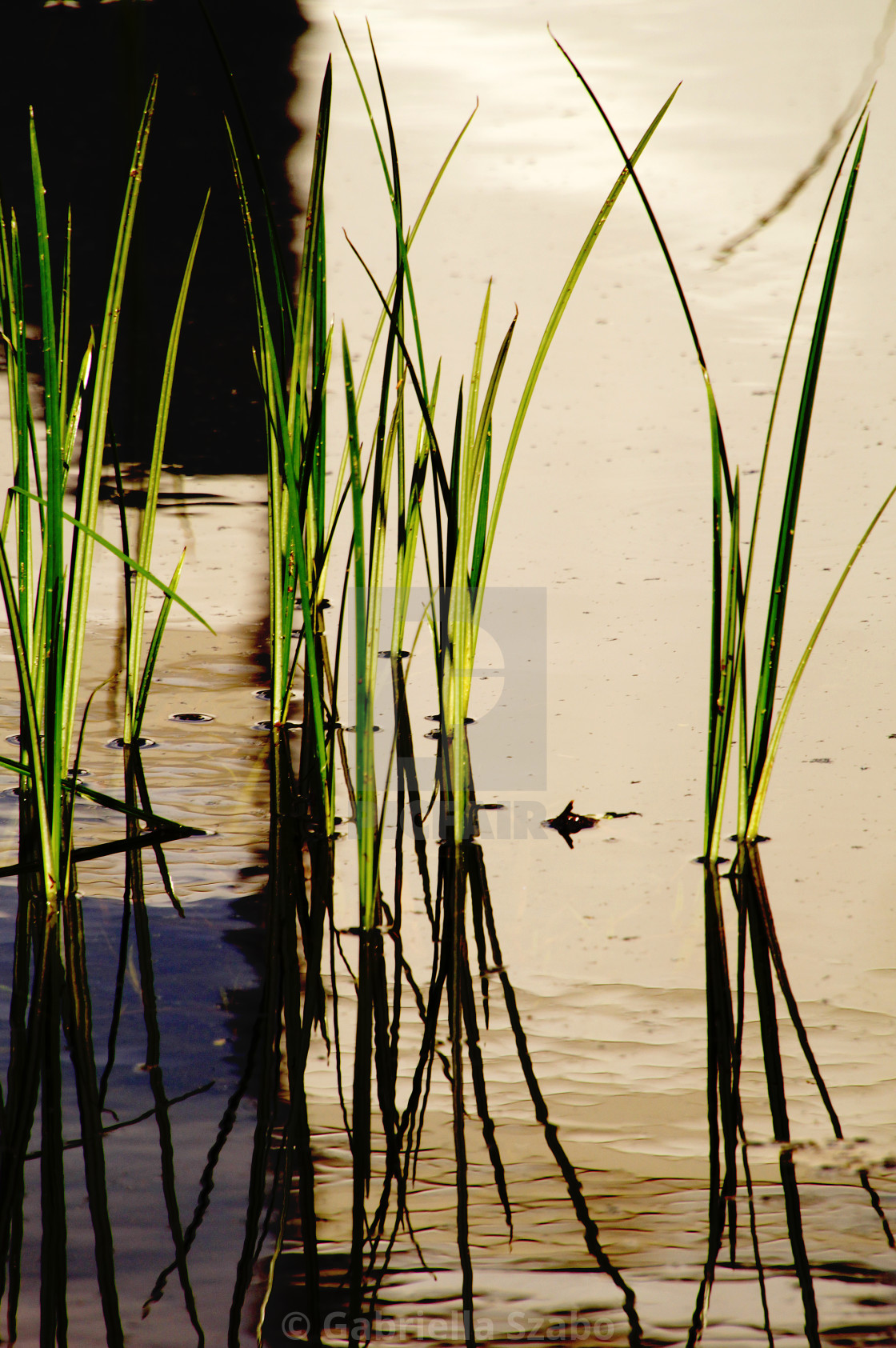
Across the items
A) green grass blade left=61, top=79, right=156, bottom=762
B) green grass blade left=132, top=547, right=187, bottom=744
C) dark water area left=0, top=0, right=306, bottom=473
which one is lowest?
green grass blade left=132, top=547, right=187, bottom=744

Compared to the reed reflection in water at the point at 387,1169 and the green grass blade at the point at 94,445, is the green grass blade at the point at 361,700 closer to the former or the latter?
the reed reflection in water at the point at 387,1169

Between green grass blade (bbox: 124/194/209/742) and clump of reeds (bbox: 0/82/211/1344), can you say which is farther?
green grass blade (bbox: 124/194/209/742)

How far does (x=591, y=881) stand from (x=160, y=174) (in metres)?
3.03

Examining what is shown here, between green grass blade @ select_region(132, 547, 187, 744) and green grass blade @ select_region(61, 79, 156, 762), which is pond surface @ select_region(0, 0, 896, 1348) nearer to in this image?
green grass blade @ select_region(132, 547, 187, 744)

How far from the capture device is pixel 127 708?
1.42m

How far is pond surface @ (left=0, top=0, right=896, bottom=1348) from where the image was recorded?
0.79 m

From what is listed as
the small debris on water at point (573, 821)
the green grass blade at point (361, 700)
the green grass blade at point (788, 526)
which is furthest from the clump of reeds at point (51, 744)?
the green grass blade at point (788, 526)

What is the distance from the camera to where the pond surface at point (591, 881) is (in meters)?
0.79

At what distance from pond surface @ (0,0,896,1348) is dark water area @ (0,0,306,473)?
27 centimetres

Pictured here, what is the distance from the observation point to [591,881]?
49.4 inches

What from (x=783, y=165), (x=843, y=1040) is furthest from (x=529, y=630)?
(x=783, y=165)

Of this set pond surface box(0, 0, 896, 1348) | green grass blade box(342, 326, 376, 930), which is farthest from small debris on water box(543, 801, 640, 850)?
green grass blade box(342, 326, 376, 930)

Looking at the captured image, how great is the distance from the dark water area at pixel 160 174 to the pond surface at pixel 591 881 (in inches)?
10.5

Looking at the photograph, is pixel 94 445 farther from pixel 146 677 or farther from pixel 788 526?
pixel 788 526
